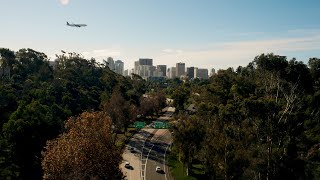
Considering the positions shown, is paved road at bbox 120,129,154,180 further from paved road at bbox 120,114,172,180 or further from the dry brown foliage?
the dry brown foliage

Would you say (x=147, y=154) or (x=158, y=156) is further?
(x=147, y=154)

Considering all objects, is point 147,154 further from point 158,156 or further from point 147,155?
point 158,156

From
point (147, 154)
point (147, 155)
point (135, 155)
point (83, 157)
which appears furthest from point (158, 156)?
point (83, 157)

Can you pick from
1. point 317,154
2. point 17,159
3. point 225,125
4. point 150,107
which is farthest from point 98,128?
point 150,107

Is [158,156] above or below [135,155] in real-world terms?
below

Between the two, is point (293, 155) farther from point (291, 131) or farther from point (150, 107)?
point (150, 107)

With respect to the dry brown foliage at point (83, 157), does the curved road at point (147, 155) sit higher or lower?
lower

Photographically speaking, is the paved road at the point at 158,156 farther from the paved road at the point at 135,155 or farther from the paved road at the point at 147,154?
the paved road at the point at 135,155

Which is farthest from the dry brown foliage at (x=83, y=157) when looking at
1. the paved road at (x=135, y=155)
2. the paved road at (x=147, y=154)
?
the paved road at (x=147, y=154)

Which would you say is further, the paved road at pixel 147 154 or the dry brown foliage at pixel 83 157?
the paved road at pixel 147 154

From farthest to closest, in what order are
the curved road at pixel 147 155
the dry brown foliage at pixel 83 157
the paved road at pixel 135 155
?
the curved road at pixel 147 155 → the paved road at pixel 135 155 → the dry brown foliage at pixel 83 157

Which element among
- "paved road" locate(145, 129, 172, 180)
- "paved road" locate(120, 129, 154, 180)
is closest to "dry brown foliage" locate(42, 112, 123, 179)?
"paved road" locate(120, 129, 154, 180)

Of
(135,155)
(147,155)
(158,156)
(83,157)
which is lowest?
(158,156)
